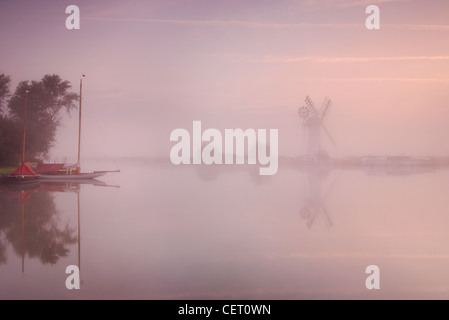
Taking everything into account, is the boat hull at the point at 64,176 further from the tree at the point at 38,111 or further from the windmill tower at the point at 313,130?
the windmill tower at the point at 313,130

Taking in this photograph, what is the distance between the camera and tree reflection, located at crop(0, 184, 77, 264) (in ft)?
34.9

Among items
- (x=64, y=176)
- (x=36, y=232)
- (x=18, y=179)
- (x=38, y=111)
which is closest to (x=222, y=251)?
(x=36, y=232)

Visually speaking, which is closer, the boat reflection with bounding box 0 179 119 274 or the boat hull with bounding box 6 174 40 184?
the boat reflection with bounding box 0 179 119 274

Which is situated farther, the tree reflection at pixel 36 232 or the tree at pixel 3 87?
the tree at pixel 3 87

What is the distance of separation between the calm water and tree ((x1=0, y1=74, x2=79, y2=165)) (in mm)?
24514

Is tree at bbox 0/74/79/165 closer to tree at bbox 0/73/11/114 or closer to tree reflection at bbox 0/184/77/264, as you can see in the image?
tree at bbox 0/73/11/114

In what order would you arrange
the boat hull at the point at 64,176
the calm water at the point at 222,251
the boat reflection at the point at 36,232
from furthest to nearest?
the boat hull at the point at 64,176 → the boat reflection at the point at 36,232 → the calm water at the point at 222,251

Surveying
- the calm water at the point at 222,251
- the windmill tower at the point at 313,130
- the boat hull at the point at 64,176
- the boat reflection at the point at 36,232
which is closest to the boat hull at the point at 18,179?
the boat hull at the point at 64,176

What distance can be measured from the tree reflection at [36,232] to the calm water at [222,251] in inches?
1.3

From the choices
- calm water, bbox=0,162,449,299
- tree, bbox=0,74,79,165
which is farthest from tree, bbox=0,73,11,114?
calm water, bbox=0,162,449,299

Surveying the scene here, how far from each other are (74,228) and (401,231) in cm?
Answer: 1221

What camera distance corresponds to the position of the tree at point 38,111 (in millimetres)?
42597

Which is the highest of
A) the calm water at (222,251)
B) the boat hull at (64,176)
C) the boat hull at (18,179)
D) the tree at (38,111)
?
the tree at (38,111)

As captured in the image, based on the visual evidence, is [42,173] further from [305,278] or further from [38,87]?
[305,278]
